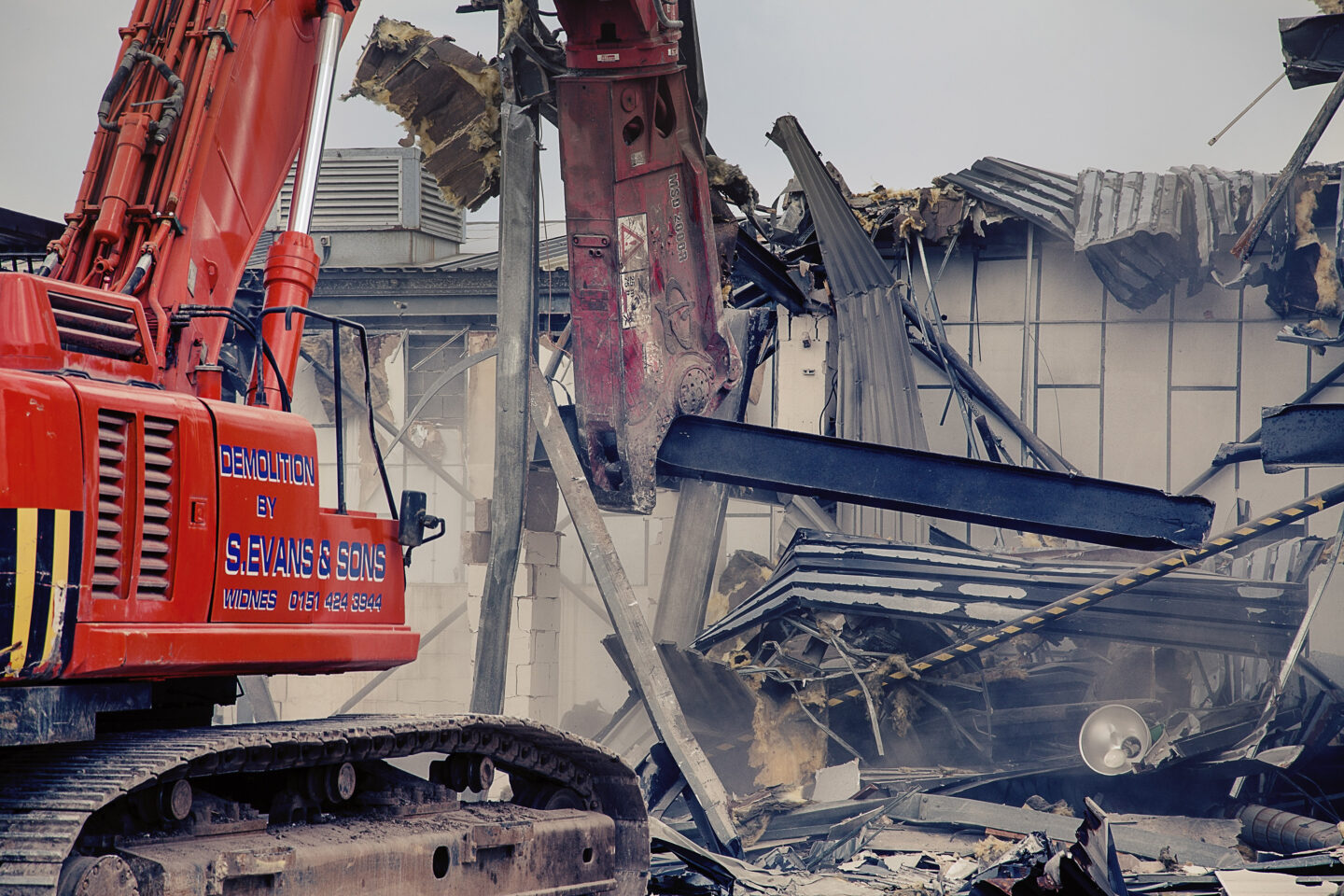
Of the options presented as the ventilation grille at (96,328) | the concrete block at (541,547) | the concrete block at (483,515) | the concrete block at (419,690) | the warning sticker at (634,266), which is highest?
the warning sticker at (634,266)

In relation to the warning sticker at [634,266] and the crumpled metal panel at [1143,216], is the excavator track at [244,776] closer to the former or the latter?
the warning sticker at [634,266]

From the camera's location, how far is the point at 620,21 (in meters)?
6.27

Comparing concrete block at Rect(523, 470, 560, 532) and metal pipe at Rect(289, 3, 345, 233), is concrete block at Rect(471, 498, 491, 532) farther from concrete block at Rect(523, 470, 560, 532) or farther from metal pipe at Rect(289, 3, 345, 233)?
metal pipe at Rect(289, 3, 345, 233)

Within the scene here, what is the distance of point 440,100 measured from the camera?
10250 mm

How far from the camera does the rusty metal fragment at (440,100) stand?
32.8 ft

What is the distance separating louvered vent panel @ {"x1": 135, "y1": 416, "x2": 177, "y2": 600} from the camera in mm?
3621

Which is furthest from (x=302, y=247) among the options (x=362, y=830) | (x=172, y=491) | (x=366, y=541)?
(x=362, y=830)

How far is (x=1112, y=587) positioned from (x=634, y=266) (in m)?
4.59

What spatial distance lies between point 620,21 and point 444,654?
10.6 meters

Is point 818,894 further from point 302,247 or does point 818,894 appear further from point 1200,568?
point 1200,568

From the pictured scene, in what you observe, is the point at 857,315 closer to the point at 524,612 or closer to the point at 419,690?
the point at 524,612

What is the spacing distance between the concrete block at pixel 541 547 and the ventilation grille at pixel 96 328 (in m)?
7.78

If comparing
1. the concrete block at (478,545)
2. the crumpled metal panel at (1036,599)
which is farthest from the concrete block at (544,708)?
the crumpled metal panel at (1036,599)

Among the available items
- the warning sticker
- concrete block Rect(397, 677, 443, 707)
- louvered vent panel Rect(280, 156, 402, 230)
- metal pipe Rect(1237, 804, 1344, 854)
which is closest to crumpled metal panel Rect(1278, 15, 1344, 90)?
metal pipe Rect(1237, 804, 1344, 854)
